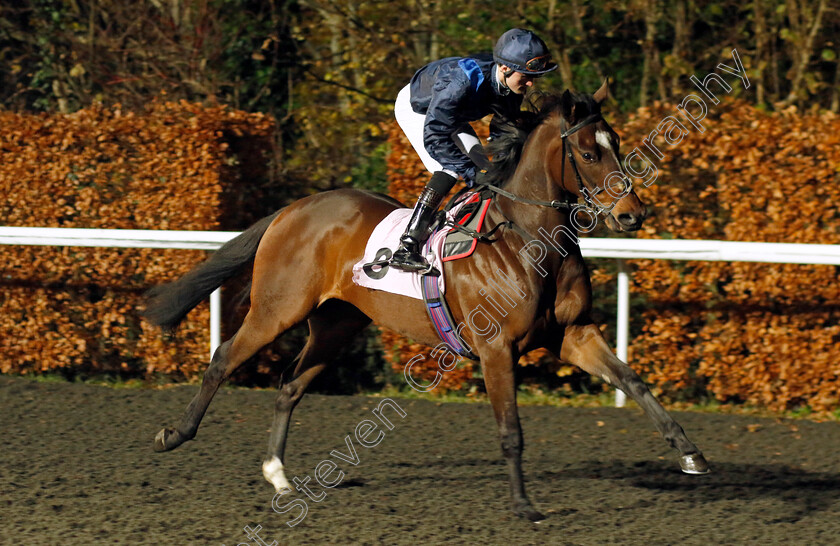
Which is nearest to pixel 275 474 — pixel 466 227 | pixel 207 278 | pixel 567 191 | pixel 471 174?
pixel 207 278

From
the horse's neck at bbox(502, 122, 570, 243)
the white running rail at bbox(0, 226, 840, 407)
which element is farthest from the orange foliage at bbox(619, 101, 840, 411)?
the horse's neck at bbox(502, 122, 570, 243)

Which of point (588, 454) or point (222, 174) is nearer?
point (588, 454)

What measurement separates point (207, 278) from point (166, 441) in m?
0.86

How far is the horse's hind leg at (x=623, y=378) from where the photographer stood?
3.88 meters

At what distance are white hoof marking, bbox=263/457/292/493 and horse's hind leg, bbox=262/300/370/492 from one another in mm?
125

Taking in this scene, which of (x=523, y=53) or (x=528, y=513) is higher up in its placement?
(x=523, y=53)

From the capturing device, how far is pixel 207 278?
5172 millimetres

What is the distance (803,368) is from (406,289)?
297cm

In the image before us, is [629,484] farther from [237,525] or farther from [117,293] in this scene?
[117,293]

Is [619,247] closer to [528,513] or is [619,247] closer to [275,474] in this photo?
[528,513]

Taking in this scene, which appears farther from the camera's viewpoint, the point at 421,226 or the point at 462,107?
the point at 421,226

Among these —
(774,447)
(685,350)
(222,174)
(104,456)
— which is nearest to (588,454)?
(774,447)

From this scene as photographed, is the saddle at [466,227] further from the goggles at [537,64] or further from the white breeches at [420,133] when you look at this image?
the goggles at [537,64]

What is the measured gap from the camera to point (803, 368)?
6.18 meters
